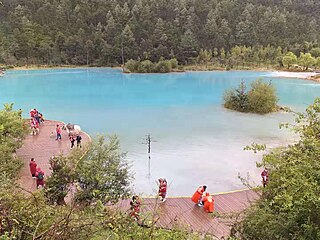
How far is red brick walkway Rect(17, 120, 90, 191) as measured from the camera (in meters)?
14.0

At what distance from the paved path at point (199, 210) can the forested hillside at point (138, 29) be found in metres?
59.7

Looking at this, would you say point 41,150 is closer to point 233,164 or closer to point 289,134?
point 233,164

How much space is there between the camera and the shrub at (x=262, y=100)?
27406 mm

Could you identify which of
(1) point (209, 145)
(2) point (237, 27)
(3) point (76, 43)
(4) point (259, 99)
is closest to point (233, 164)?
(1) point (209, 145)

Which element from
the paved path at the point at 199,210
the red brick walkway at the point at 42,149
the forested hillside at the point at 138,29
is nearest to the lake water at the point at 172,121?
the paved path at the point at 199,210

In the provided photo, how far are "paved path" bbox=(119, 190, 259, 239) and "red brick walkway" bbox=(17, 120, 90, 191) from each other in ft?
14.7

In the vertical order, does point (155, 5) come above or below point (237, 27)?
above

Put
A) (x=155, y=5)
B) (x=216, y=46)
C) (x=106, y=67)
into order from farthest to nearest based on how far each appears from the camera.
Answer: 1. (x=155, y=5)
2. (x=216, y=46)
3. (x=106, y=67)

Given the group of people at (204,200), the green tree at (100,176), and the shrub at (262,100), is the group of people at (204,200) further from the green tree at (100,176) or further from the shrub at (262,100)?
the shrub at (262,100)

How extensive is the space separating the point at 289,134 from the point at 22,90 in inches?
1204

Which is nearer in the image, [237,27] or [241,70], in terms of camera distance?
[241,70]

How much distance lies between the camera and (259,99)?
27.5 m

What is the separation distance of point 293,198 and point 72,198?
4881 millimetres

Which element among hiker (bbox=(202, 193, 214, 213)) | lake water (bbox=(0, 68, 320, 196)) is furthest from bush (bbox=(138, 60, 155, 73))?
hiker (bbox=(202, 193, 214, 213))
